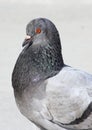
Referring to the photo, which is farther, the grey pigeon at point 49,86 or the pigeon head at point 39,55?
the pigeon head at point 39,55

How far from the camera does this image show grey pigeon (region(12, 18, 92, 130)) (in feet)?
15.5

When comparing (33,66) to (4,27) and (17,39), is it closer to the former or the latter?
(17,39)

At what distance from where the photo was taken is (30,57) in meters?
4.94

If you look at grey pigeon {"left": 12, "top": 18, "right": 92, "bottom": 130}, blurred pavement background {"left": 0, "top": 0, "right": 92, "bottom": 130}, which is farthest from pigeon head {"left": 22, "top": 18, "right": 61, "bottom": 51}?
blurred pavement background {"left": 0, "top": 0, "right": 92, "bottom": 130}

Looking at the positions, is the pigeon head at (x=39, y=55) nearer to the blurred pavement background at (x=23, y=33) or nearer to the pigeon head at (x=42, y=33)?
the pigeon head at (x=42, y=33)

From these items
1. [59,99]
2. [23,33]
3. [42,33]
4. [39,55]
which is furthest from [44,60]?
[23,33]

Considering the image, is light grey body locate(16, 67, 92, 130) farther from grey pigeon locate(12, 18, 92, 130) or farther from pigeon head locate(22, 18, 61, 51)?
pigeon head locate(22, 18, 61, 51)

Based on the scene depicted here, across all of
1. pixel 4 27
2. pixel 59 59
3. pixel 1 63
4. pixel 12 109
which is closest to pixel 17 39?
pixel 4 27

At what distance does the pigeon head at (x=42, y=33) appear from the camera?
4.86 m

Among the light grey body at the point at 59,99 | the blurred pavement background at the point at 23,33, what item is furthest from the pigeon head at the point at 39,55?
the blurred pavement background at the point at 23,33

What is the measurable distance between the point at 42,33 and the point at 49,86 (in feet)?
1.57

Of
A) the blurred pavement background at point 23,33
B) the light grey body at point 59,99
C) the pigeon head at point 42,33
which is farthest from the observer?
the blurred pavement background at point 23,33

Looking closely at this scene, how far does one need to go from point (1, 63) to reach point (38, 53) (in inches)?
142

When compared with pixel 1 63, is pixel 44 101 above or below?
above
